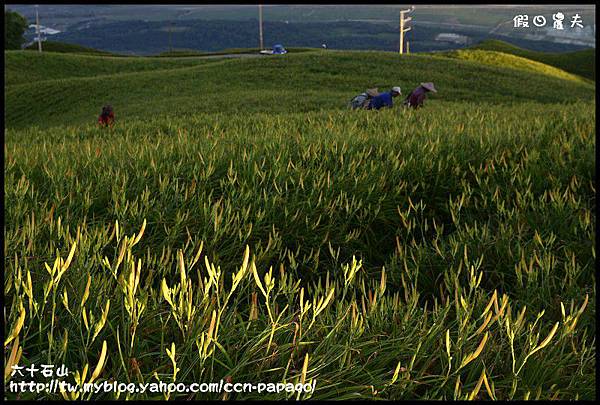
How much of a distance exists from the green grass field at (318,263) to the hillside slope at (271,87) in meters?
13.3

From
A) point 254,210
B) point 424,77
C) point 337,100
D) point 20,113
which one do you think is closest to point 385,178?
point 254,210

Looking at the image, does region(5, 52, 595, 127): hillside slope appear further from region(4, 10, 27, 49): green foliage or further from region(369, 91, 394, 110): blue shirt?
region(4, 10, 27, 49): green foliage

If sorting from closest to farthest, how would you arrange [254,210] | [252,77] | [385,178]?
[254,210] < [385,178] < [252,77]

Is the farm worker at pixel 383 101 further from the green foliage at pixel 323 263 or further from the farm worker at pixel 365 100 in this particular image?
the green foliage at pixel 323 263

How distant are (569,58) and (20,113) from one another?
61853 millimetres

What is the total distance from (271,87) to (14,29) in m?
58.2

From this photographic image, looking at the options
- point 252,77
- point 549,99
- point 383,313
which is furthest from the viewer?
point 252,77

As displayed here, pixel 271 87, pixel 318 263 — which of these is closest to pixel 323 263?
pixel 318 263

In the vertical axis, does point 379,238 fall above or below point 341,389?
below

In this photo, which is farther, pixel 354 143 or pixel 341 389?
pixel 354 143

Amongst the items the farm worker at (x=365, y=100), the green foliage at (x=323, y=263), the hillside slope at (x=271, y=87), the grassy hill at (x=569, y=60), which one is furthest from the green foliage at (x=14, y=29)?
the green foliage at (x=323, y=263)

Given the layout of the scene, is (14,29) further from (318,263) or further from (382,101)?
(318,263)

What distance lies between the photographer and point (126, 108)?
22344 mm

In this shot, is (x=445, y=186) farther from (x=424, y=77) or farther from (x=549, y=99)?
(x=424, y=77)
